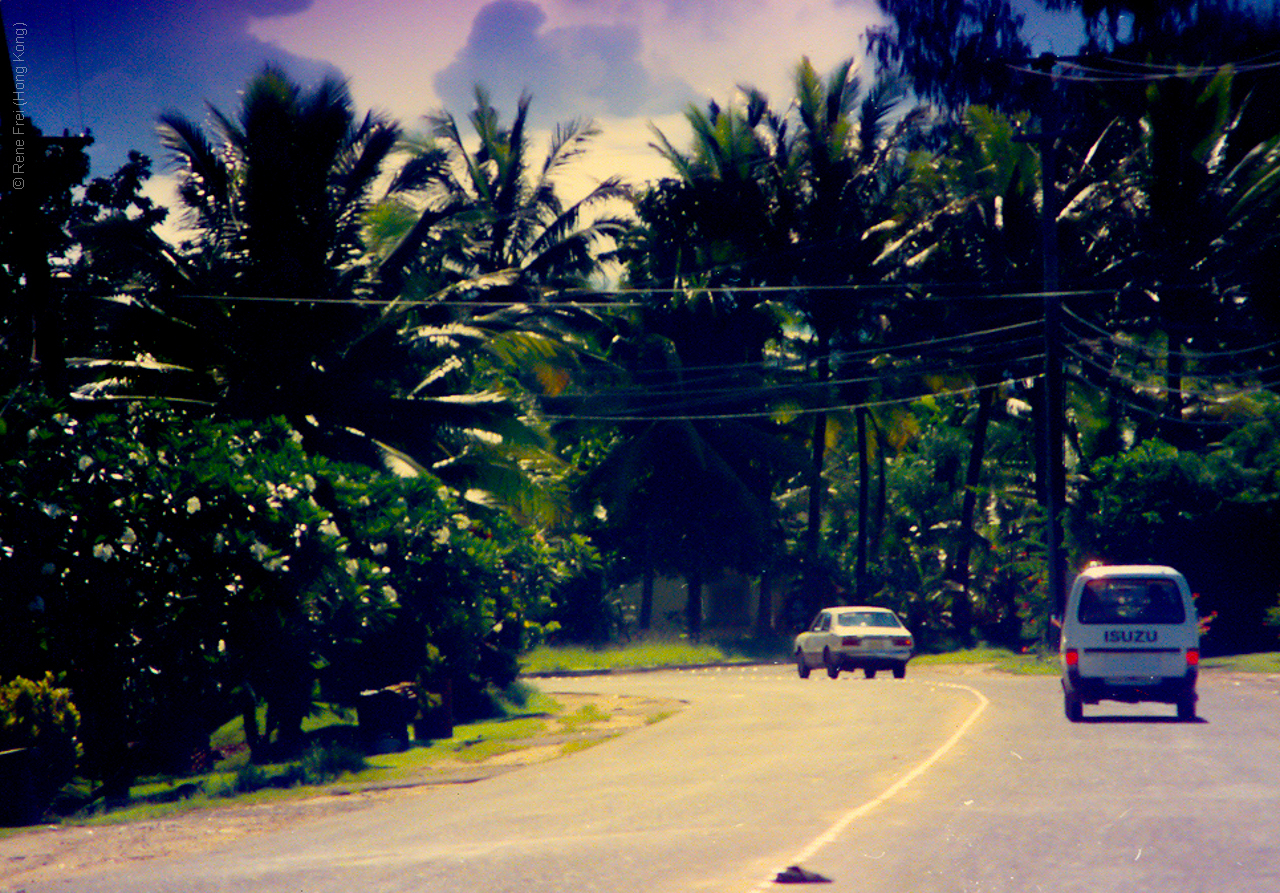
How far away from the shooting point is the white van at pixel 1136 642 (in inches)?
724

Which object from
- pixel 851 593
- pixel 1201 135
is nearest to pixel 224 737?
pixel 1201 135

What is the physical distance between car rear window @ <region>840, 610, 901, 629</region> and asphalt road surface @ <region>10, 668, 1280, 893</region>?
11.9 m

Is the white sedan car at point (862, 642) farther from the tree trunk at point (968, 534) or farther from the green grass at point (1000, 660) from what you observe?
the tree trunk at point (968, 534)

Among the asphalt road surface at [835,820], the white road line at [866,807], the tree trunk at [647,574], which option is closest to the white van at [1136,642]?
the asphalt road surface at [835,820]

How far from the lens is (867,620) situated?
32.0 m

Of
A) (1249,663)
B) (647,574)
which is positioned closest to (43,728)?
(1249,663)

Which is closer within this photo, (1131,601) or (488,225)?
(1131,601)

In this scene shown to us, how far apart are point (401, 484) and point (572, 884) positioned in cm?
1313

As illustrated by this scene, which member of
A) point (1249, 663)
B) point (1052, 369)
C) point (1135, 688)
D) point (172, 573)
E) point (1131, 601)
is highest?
point (1052, 369)

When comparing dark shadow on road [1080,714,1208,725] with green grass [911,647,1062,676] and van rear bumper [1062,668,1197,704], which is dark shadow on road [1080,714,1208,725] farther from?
green grass [911,647,1062,676]

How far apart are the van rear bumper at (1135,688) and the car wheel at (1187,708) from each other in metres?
0.03

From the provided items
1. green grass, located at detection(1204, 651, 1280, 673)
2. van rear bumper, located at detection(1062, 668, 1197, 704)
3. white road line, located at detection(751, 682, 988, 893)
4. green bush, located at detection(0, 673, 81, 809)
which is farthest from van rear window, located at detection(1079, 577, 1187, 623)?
green bush, located at detection(0, 673, 81, 809)

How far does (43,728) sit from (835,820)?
352 inches

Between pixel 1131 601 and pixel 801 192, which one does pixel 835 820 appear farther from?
pixel 801 192
